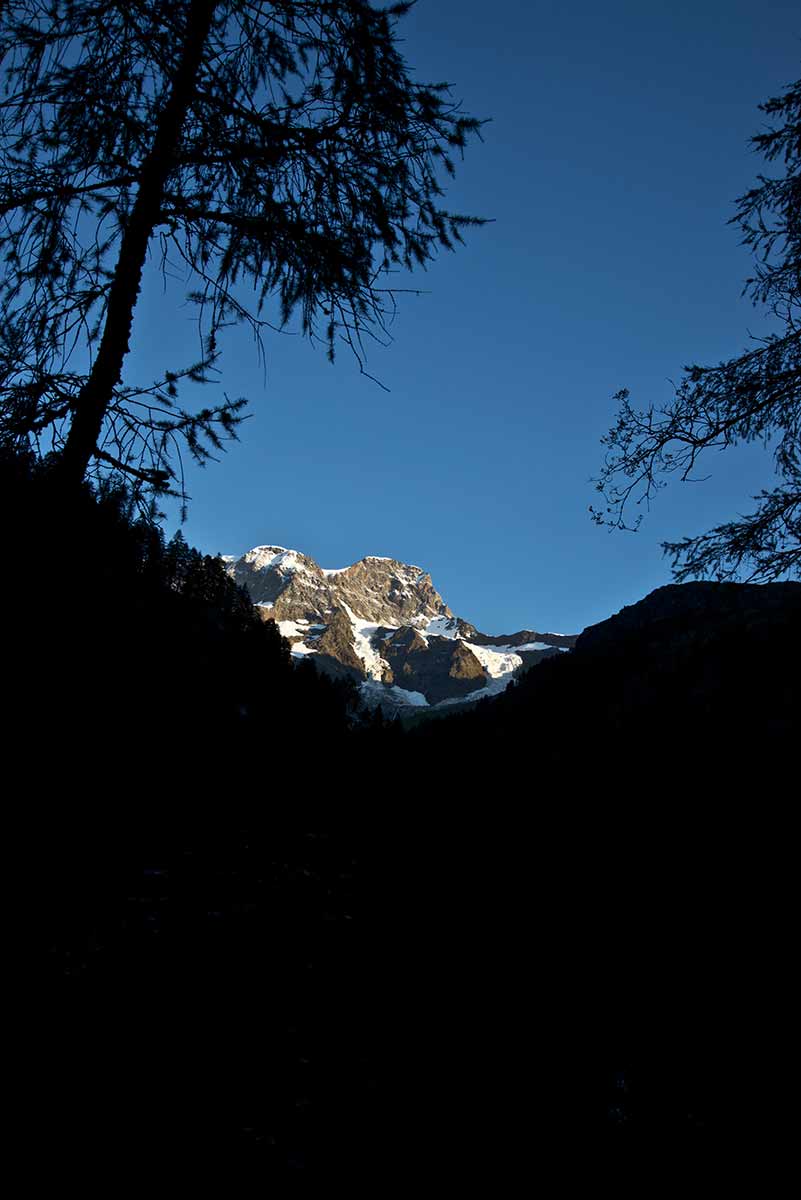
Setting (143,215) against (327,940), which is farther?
(143,215)

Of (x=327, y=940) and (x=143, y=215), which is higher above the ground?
(x=143, y=215)

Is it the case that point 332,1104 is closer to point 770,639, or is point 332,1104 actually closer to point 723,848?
point 723,848

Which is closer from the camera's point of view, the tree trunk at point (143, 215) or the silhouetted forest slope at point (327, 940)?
the silhouetted forest slope at point (327, 940)

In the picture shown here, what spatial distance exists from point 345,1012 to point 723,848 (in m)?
5.64

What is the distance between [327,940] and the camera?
4.46 metres

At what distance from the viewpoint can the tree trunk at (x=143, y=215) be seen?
219 inches

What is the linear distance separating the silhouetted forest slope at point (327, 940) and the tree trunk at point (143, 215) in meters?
1.13

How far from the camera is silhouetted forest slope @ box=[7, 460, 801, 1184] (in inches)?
104

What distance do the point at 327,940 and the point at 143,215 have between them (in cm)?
664

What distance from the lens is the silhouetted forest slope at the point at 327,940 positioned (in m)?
2.65

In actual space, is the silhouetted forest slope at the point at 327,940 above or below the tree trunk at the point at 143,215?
below

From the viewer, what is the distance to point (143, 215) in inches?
222

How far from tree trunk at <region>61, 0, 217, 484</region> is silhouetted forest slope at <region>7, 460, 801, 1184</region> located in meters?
1.13

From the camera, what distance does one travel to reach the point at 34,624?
520cm
